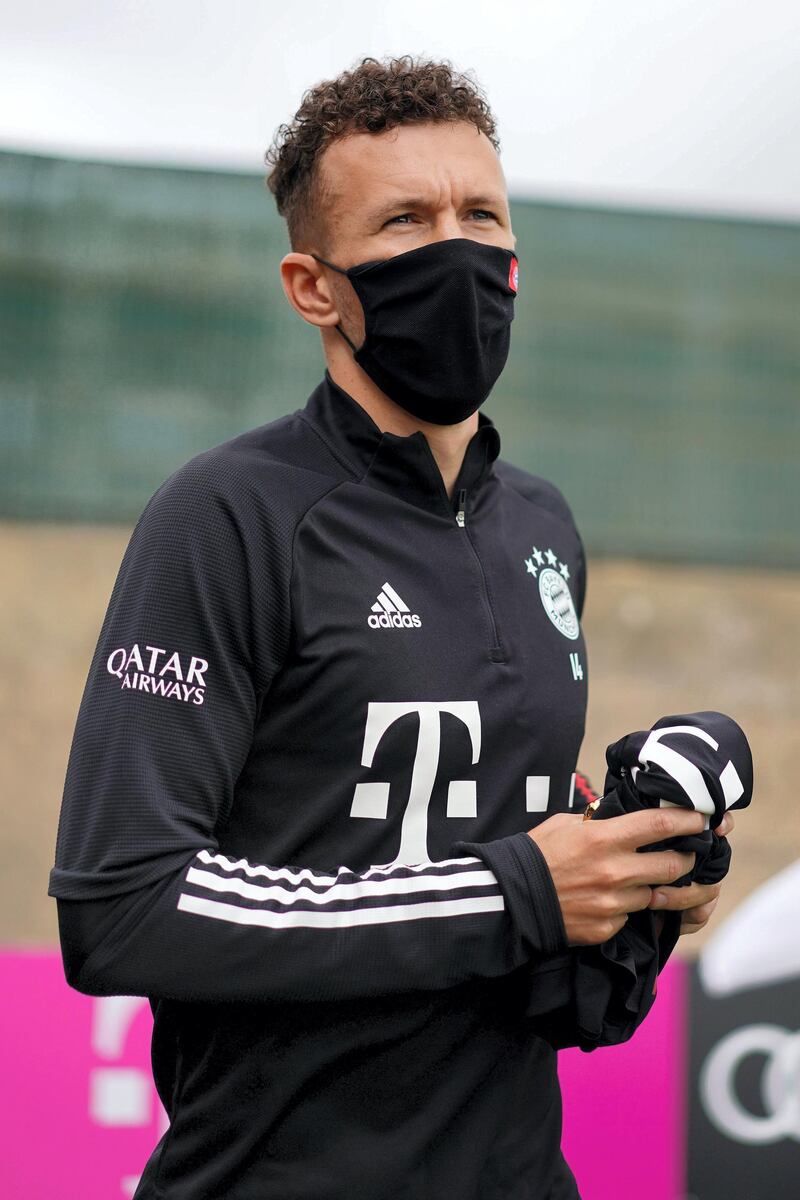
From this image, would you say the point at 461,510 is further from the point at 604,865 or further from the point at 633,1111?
the point at 633,1111

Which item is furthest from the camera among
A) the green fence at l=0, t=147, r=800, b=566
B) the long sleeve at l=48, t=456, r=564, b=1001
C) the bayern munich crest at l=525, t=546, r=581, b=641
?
the green fence at l=0, t=147, r=800, b=566

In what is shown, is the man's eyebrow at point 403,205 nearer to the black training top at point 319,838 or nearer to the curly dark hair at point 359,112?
the curly dark hair at point 359,112

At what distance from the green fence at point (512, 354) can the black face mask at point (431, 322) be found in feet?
9.67

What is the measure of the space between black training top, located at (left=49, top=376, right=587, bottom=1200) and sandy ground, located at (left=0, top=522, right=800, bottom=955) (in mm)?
3241

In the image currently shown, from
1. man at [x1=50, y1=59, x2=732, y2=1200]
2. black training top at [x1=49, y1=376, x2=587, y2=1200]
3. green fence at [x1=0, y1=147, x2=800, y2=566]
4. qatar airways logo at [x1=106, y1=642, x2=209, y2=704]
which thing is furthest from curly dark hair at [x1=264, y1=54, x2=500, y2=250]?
→ green fence at [x1=0, y1=147, x2=800, y2=566]

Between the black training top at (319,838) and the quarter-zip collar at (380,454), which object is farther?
the quarter-zip collar at (380,454)

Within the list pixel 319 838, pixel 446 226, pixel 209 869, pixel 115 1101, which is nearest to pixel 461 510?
pixel 446 226

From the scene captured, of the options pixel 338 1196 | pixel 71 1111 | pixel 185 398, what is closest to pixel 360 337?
pixel 338 1196

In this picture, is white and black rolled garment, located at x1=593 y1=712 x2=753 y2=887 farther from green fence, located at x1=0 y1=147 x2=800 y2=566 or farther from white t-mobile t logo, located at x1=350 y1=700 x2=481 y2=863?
green fence, located at x1=0 y1=147 x2=800 y2=566

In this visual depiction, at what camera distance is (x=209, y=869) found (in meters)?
1.22

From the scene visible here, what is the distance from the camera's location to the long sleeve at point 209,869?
1198 millimetres

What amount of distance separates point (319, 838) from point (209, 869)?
0.15 m

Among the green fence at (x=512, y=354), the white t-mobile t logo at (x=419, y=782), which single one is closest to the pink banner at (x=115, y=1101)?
the white t-mobile t logo at (x=419, y=782)

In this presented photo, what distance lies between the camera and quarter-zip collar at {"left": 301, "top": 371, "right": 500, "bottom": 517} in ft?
4.86
